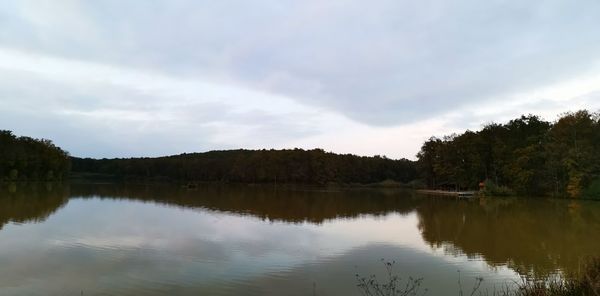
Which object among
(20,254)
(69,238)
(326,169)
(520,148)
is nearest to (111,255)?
(20,254)

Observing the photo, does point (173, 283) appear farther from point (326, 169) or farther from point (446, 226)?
point (326, 169)

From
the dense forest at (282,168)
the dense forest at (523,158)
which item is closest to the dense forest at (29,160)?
the dense forest at (282,168)

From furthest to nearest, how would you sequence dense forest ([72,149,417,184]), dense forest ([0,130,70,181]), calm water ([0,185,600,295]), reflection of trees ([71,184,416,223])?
dense forest ([72,149,417,184])
dense forest ([0,130,70,181])
reflection of trees ([71,184,416,223])
calm water ([0,185,600,295])

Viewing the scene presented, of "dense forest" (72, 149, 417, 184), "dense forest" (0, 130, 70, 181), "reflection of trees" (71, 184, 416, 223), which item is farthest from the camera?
"dense forest" (72, 149, 417, 184)

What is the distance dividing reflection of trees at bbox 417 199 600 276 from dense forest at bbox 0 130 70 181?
244ft

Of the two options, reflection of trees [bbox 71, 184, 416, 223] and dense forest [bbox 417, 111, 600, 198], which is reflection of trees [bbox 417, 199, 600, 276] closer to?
reflection of trees [bbox 71, 184, 416, 223]

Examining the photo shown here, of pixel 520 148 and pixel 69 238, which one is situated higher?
pixel 520 148

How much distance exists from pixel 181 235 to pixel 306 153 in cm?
10246

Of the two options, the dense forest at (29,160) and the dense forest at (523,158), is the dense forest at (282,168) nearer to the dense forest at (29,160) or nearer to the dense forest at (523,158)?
the dense forest at (523,158)

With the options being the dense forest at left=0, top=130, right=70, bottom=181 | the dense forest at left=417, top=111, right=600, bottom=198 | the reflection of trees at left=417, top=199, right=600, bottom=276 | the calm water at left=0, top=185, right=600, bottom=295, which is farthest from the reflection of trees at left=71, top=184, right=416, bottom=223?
the dense forest at left=0, top=130, right=70, bottom=181

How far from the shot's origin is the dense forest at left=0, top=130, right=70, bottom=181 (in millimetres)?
77062

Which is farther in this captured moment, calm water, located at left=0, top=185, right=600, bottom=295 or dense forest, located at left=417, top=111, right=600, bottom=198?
dense forest, located at left=417, top=111, right=600, bottom=198

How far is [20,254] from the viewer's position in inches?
519

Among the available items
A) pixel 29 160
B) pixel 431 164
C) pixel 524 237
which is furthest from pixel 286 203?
pixel 29 160
